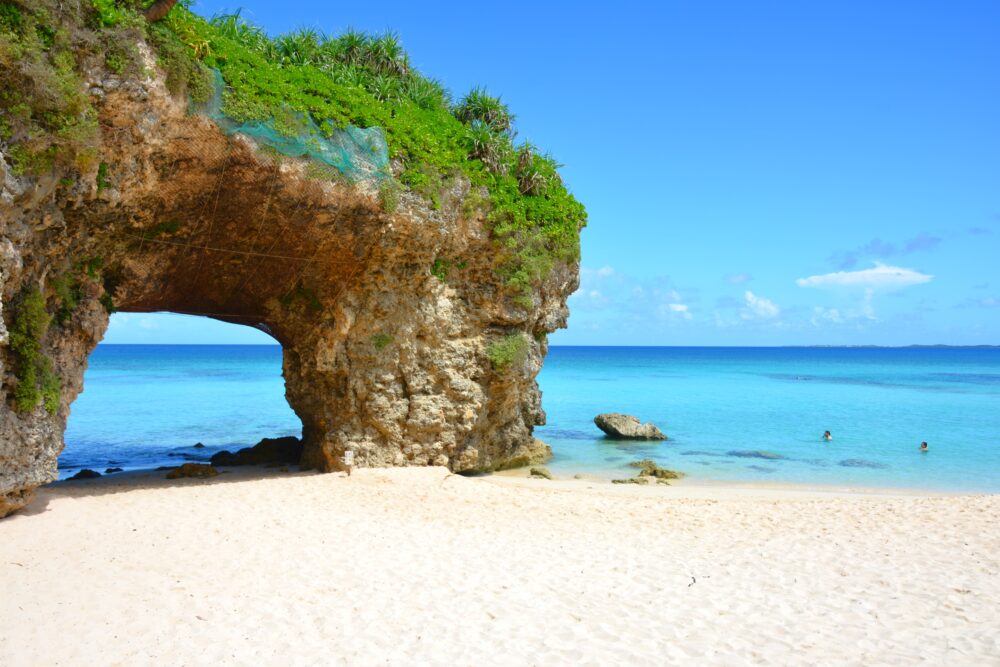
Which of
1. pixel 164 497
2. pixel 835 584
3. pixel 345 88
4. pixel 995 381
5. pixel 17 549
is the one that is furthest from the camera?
pixel 995 381

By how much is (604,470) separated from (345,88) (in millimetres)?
12418

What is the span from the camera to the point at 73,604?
7316 millimetres

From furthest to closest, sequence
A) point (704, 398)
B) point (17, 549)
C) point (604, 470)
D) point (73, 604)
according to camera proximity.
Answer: point (704, 398) → point (604, 470) → point (17, 549) → point (73, 604)

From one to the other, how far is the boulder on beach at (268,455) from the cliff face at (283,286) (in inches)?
68.9

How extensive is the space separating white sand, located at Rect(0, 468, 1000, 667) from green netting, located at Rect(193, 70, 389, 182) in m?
6.45

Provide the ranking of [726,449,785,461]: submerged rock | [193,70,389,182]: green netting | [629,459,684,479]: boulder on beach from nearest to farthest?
[193,70,389,182]: green netting
[629,459,684,479]: boulder on beach
[726,449,785,461]: submerged rock

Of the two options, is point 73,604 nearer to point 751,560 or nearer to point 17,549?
point 17,549

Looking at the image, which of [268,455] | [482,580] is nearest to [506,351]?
[268,455]

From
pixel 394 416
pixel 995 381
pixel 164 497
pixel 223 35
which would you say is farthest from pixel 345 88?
pixel 995 381

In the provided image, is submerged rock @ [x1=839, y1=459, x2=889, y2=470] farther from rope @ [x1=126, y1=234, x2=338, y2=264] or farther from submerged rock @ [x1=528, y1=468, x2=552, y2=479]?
rope @ [x1=126, y1=234, x2=338, y2=264]

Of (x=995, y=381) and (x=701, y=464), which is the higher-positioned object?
(x=995, y=381)

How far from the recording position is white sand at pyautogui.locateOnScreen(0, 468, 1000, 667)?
6484 mm

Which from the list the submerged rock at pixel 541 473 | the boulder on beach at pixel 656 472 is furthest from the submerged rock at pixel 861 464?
the submerged rock at pixel 541 473

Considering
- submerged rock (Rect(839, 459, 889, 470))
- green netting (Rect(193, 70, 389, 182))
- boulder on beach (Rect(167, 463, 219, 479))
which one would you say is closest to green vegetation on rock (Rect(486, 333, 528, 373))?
green netting (Rect(193, 70, 389, 182))
